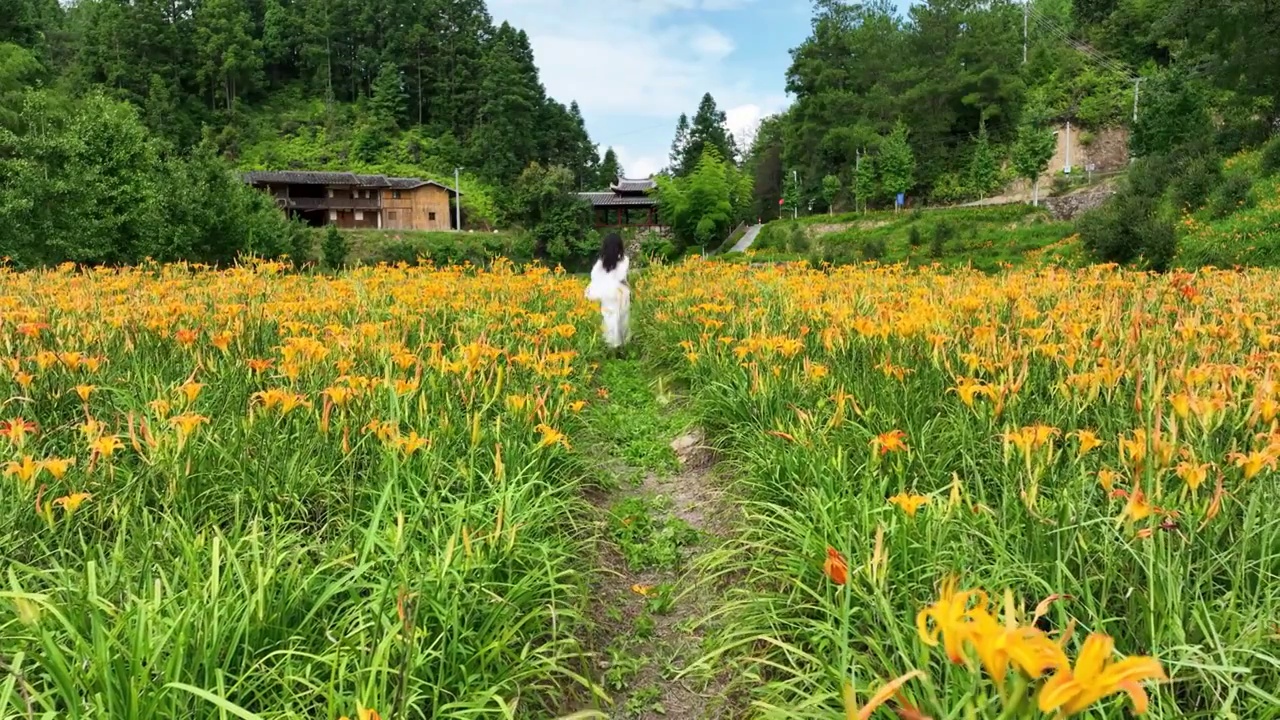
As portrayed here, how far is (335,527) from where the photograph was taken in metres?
1.97

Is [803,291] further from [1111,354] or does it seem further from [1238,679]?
[1238,679]

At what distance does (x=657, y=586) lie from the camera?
2285 millimetres

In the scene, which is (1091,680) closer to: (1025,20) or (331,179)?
(331,179)

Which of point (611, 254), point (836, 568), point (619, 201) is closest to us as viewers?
point (836, 568)

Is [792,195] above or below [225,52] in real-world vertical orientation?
below

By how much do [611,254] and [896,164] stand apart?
29.0 m

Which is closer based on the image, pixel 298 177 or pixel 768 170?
pixel 298 177

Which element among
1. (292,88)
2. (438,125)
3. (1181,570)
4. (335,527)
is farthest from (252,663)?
(292,88)

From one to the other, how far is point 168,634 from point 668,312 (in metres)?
5.14

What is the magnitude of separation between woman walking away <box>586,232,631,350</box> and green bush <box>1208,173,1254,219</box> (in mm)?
12445

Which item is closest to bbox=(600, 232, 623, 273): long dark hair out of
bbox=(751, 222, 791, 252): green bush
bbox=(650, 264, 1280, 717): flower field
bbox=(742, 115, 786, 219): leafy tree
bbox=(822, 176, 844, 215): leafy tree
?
bbox=(650, 264, 1280, 717): flower field

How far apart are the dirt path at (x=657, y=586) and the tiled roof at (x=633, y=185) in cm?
4535

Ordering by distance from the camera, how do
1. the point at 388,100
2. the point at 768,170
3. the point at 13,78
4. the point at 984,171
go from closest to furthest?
1. the point at 13,78
2. the point at 984,171
3. the point at 768,170
4. the point at 388,100

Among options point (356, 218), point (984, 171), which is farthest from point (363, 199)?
point (984, 171)
